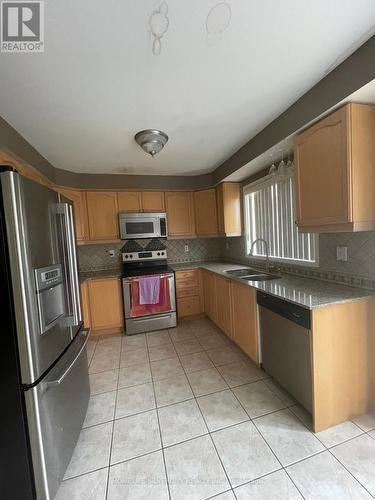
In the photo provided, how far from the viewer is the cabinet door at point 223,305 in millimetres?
2676

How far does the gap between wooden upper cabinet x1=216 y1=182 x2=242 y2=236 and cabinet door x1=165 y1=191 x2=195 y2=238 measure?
0.59 m

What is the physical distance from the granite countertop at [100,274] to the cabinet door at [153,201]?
1.09m

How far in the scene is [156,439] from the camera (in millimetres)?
1486

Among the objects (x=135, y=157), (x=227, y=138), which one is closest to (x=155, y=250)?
(x=135, y=157)

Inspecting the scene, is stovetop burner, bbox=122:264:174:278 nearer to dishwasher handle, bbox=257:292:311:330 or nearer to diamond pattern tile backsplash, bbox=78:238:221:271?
diamond pattern tile backsplash, bbox=78:238:221:271

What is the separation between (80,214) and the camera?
3.22 meters

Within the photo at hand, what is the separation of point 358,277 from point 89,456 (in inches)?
89.8

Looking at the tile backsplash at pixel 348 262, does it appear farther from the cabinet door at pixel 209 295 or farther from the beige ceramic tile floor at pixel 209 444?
the cabinet door at pixel 209 295

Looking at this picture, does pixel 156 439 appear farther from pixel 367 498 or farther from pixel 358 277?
pixel 358 277

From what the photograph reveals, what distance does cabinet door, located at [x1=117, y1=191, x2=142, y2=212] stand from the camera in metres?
3.39

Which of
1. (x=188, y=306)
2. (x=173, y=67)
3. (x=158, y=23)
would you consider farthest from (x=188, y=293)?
(x=158, y=23)

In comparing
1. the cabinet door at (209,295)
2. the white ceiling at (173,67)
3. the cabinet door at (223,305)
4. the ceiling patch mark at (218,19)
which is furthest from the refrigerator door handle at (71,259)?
the cabinet door at (209,295)

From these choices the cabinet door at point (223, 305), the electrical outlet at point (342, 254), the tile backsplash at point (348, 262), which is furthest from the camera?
the cabinet door at point (223, 305)

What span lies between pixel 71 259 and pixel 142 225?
193 centimetres
